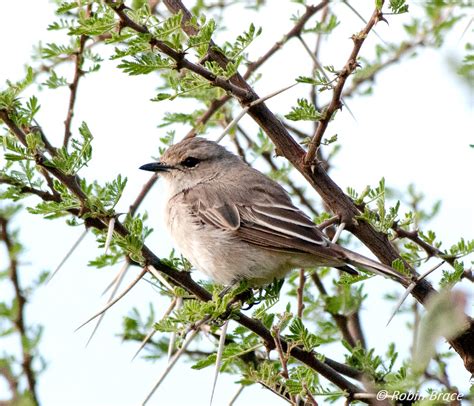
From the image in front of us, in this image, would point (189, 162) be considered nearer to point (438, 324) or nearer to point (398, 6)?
point (398, 6)

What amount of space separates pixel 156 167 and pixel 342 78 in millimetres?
2765

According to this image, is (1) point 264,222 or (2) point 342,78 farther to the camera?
(1) point 264,222

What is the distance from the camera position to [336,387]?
Answer: 3617mm

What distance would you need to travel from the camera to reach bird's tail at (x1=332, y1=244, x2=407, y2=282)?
131 inches

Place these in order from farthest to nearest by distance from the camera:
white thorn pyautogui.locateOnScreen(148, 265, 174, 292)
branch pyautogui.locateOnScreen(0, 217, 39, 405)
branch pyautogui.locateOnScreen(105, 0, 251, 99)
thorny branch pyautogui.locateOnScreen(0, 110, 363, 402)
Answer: branch pyautogui.locateOnScreen(0, 217, 39, 405)
white thorn pyautogui.locateOnScreen(148, 265, 174, 292)
thorny branch pyautogui.locateOnScreen(0, 110, 363, 402)
branch pyautogui.locateOnScreen(105, 0, 251, 99)

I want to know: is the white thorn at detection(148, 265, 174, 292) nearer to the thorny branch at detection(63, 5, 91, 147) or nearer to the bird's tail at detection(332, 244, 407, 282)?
the bird's tail at detection(332, 244, 407, 282)

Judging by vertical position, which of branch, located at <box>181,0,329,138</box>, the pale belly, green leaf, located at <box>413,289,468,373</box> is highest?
branch, located at <box>181,0,329,138</box>

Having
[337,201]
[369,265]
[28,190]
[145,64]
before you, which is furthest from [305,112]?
[28,190]

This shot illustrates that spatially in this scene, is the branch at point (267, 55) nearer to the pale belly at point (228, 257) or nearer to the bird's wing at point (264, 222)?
the bird's wing at point (264, 222)

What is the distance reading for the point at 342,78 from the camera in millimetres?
3027

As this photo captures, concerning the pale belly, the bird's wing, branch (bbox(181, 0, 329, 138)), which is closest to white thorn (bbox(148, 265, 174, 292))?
the bird's wing

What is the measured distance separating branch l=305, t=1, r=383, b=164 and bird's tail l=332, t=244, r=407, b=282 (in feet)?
2.04

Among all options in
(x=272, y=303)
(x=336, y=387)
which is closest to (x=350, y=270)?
(x=272, y=303)

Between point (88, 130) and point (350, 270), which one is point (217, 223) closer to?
point (350, 270)
